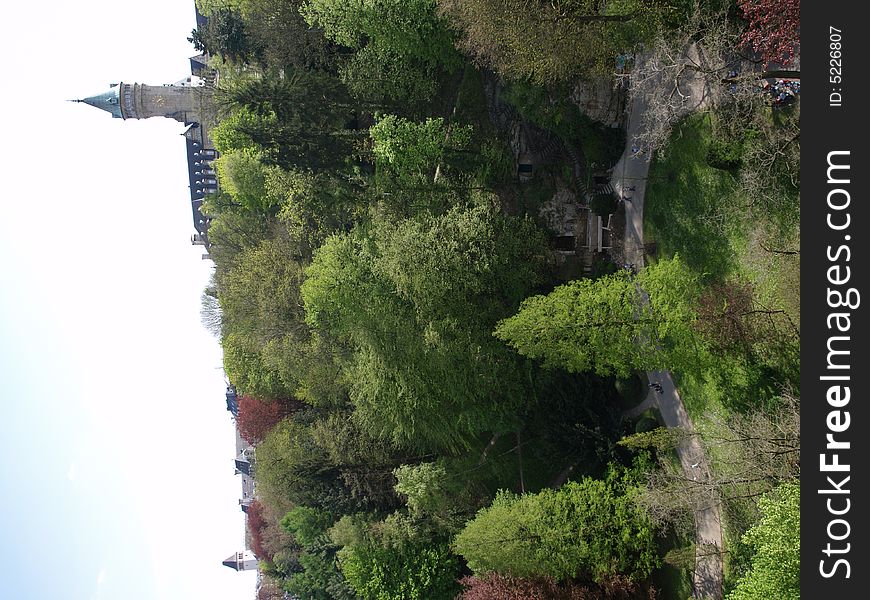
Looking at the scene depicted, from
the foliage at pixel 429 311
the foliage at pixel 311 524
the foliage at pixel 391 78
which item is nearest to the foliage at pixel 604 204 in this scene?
the foliage at pixel 429 311

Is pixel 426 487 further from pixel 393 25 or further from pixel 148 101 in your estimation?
pixel 148 101

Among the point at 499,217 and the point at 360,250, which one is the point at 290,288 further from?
the point at 499,217

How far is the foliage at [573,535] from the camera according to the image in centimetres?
3584

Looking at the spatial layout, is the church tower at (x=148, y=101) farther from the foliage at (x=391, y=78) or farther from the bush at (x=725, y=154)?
the bush at (x=725, y=154)

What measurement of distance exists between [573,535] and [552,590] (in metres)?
3.11

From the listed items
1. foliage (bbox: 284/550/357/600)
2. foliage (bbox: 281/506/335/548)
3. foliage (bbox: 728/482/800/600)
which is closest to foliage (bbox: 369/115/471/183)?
foliage (bbox: 281/506/335/548)

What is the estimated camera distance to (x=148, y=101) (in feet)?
201

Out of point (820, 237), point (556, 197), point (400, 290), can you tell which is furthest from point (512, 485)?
point (820, 237)

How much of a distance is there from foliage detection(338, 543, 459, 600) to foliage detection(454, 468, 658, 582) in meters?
6.54

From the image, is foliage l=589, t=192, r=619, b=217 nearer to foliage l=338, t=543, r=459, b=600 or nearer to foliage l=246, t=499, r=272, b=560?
foliage l=338, t=543, r=459, b=600

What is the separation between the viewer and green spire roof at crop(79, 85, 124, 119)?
61.5 m

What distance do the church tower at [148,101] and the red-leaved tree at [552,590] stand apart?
41.4 m

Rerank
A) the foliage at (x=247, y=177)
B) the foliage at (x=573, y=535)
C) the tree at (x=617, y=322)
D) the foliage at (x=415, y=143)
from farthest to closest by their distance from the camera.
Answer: the foliage at (x=247, y=177) < the foliage at (x=415, y=143) < the foliage at (x=573, y=535) < the tree at (x=617, y=322)

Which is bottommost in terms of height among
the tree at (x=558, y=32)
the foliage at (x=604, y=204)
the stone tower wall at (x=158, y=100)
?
the foliage at (x=604, y=204)
